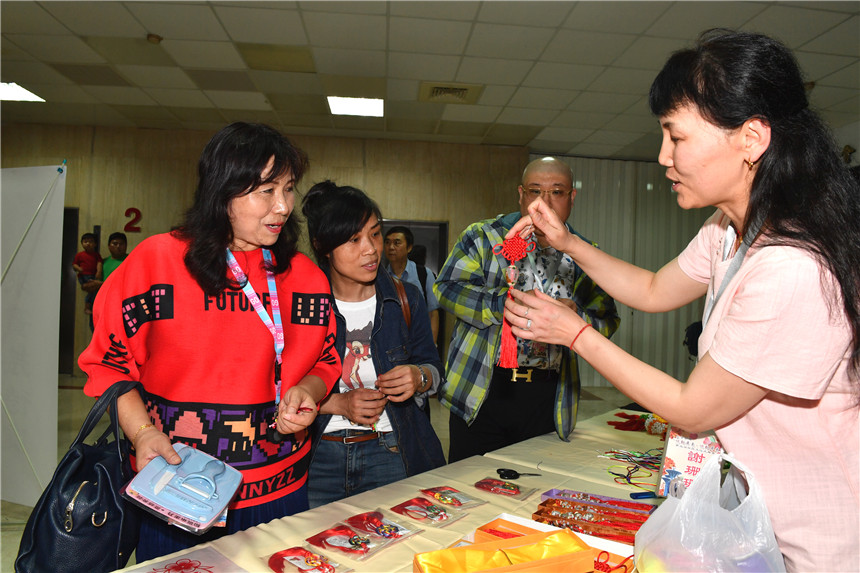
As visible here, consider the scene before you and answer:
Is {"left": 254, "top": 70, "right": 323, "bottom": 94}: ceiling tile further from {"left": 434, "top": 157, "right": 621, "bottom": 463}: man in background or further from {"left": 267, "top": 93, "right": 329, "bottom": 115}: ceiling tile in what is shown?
{"left": 434, "top": 157, "right": 621, "bottom": 463}: man in background

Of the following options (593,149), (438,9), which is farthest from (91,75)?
(593,149)

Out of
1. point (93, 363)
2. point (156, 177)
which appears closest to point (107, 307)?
point (93, 363)

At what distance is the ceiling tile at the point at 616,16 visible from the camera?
4.04m

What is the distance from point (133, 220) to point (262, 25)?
436cm

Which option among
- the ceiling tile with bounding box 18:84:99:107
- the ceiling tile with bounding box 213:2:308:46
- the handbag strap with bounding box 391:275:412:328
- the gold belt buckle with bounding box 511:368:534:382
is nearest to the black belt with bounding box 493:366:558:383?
the gold belt buckle with bounding box 511:368:534:382

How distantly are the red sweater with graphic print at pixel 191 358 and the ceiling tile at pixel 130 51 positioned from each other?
4405mm

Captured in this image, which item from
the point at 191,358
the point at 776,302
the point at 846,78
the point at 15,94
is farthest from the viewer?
the point at 15,94

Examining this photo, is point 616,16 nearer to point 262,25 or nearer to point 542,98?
point 542,98

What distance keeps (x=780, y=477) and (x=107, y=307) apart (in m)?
1.53

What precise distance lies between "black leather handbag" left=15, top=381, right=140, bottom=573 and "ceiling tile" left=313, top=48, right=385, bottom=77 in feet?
14.3

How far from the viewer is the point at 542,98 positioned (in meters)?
5.98

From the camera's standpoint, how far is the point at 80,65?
550 cm

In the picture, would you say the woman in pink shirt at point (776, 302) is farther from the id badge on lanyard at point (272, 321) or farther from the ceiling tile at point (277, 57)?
the ceiling tile at point (277, 57)

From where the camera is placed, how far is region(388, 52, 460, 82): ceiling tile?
5.04m
